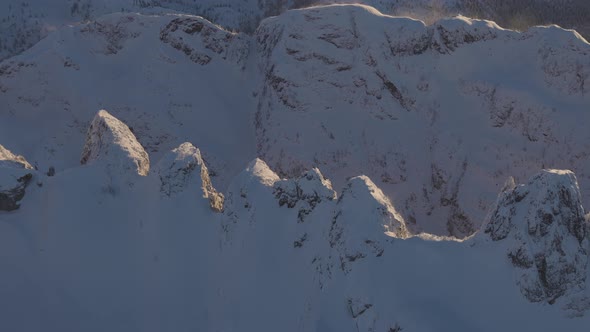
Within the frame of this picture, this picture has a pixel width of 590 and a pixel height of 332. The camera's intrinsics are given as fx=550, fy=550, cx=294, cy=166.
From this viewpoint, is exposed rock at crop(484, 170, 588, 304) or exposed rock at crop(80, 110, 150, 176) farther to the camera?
exposed rock at crop(80, 110, 150, 176)

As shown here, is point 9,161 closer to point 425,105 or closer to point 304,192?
point 304,192

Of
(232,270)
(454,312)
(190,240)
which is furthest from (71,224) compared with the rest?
(454,312)

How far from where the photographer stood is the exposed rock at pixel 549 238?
14969 millimetres

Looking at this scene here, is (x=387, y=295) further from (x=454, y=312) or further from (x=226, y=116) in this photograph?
(x=226, y=116)

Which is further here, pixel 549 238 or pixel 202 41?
pixel 202 41

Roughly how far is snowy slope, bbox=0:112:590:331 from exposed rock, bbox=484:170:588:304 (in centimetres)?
7

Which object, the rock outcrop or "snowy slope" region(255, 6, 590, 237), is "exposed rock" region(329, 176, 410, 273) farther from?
"snowy slope" region(255, 6, 590, 237)

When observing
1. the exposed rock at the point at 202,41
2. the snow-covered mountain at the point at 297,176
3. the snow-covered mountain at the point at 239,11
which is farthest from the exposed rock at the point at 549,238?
the snow-covered mountain at the point at 239,11

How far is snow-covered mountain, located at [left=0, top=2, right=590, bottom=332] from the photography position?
1577 centimetres

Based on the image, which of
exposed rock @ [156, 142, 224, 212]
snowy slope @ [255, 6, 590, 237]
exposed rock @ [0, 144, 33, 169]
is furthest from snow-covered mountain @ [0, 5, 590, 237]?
exposed rock @ [156, 142, 224, 212]

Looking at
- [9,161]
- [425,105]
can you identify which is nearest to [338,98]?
[425,105]

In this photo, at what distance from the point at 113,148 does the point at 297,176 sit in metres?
15.7

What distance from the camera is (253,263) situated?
20.3m

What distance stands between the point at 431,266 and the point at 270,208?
7353 mm
